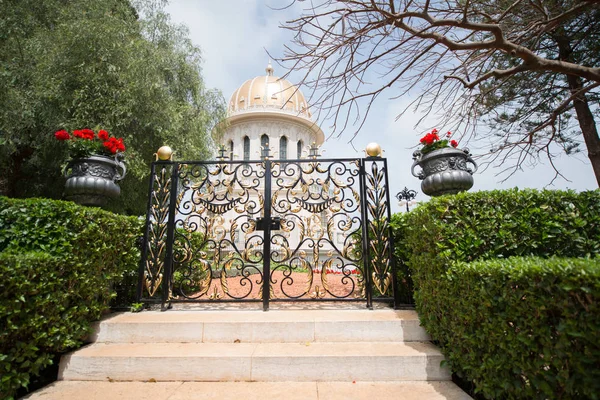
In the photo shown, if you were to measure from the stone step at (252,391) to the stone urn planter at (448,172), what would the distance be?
2485 mm

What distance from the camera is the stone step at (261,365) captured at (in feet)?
10.1

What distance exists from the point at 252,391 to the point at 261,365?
290mm

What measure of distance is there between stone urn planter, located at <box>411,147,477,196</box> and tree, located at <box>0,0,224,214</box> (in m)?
9.17

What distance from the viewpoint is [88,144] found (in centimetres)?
459

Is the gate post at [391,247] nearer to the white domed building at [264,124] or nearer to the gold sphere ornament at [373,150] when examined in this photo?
the gold sphere ornament at [373,150]

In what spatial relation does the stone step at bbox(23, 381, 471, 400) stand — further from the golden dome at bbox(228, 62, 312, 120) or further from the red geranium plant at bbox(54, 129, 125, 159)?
the golden dome at bbox(228, 62, 312, 120)

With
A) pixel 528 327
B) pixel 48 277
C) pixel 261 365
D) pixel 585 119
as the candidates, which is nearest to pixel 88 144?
pixel 48 277

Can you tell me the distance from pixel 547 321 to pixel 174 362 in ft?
10.5

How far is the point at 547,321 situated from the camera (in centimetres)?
205

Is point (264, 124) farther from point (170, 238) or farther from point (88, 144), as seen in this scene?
point (170, 238)

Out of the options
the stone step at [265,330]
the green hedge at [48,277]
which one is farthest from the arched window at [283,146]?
the stone step at [265,330]

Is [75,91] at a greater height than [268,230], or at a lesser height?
greater

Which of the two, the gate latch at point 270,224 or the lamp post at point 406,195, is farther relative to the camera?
the lamp post at point 406,195

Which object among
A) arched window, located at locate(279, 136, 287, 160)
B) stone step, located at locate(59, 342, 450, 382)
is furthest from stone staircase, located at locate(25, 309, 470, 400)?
arched window, located at locate(279, 136, 287, 160)
